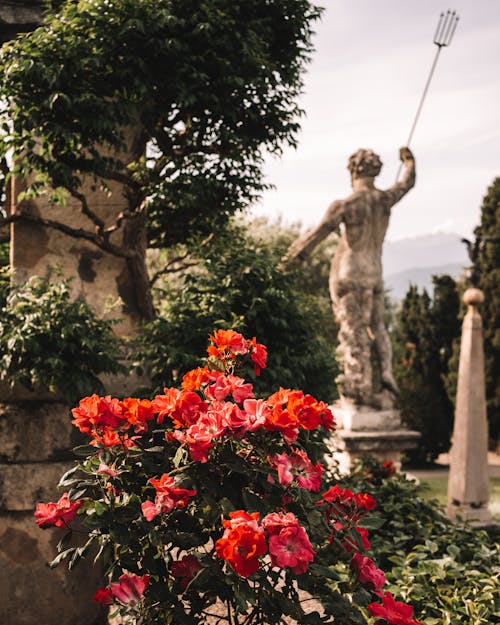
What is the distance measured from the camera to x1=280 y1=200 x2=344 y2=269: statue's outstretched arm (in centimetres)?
629

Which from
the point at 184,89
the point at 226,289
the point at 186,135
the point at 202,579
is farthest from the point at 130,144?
the point at 202,579

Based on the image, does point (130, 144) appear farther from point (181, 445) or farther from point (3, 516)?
point (181, 445)

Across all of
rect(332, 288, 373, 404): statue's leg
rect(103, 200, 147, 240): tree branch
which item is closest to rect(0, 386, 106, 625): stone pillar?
rect(103, 200, 147, 240): tree branch

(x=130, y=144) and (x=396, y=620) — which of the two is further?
(x=130, y=144)

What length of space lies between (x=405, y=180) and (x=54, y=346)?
225 inches

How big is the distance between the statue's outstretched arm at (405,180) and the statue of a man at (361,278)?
1 centimetres

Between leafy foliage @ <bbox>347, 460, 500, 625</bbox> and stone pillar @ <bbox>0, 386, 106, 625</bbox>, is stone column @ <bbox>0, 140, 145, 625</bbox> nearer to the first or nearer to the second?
stone pillar @ <bbox>0, 386, 106, 625</bbox>

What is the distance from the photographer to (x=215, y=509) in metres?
2.24

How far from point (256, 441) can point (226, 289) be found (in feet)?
8.33

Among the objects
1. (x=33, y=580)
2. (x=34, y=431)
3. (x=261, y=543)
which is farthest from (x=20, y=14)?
(x=261, y=543)

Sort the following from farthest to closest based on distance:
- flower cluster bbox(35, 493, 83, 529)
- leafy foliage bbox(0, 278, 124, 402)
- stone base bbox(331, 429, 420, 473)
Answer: stone base bbox(331, 429, 420, 473) → leafy foliage bbox(0, 278, 124, 402) → flower cluster bbox(35, 493, 83, 529)

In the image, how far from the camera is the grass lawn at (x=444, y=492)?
9227 mm

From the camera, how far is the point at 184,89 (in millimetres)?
4750

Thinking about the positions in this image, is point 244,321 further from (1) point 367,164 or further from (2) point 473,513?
(1) point 367,164
